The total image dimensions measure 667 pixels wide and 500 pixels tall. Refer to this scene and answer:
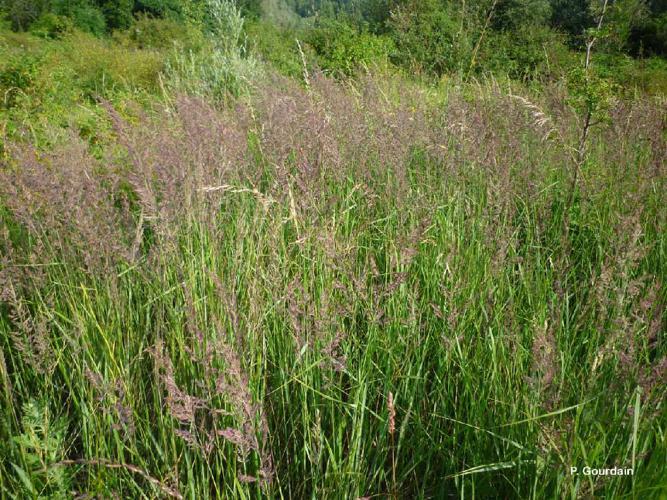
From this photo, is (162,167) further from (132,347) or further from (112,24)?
(112,24)

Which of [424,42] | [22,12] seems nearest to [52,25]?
[22,12]

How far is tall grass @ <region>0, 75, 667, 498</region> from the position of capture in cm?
109

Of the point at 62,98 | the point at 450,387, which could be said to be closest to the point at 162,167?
the point at 450,387

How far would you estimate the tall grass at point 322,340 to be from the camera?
109cm

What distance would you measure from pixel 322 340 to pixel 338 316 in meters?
0.16

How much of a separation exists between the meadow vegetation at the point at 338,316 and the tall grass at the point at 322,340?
0.6 inches

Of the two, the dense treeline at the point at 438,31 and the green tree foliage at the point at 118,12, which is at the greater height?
the dense treeline at the point at 438,31

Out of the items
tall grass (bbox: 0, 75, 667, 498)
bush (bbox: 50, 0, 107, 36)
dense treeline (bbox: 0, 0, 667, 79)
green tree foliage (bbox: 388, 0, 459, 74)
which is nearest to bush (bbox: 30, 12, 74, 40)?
dense treeline (bbox: 0, 0, 667, 79)

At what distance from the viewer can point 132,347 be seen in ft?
5.09

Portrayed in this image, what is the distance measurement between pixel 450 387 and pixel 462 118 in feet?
5.48

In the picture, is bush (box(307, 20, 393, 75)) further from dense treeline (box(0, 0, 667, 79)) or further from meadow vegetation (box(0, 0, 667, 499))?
meadow vegetation (box(0, 0, 667, 499))

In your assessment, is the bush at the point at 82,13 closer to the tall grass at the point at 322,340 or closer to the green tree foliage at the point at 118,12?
the green tree foliage at the point at 118,12

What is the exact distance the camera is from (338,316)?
145 centimetres

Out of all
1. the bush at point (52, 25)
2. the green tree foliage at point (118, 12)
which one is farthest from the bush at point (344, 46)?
the green tree foliage at point (118, 12)
